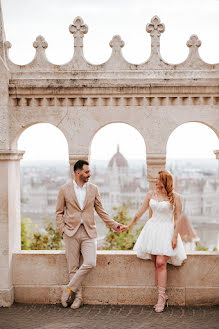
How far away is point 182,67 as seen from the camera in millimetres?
5355

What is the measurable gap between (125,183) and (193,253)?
6398cm

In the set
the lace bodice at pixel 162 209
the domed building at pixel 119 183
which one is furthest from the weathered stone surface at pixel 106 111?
the domed building at pixel 119 183

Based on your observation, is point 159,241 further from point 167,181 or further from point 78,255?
point 78,255

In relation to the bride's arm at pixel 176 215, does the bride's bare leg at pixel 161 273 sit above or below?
below

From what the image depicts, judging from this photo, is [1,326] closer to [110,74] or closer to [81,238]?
[81,238]

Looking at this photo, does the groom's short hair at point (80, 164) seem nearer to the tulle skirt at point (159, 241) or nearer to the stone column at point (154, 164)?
the stone column at point (154, 164)

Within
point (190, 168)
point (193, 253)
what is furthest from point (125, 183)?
point (193, 253)

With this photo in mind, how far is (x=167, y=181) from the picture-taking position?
4.91m

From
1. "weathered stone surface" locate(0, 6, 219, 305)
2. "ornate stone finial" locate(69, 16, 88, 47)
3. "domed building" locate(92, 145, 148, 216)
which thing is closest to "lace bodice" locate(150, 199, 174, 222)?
"weathered stone surface" locate(0, 6, 219, 305)

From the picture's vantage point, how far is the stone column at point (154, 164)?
5.34m

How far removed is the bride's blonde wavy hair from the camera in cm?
489

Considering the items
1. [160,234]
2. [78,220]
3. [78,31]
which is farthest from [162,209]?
[78,31]

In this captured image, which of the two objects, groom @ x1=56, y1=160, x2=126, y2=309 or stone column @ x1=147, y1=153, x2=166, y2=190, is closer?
groom @ x1=56, y1=160, x2=126, y2=309

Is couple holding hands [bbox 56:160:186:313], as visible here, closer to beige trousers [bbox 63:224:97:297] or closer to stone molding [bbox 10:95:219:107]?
beige trousers [bbox 63:224:97:297]
